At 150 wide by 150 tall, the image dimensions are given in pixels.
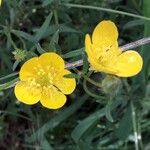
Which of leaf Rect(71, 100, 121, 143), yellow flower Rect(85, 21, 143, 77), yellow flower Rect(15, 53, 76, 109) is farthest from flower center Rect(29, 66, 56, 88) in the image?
leaf Rect(71, 100, 121, 143)

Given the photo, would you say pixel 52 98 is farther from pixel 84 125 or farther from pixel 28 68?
pixel 84 125

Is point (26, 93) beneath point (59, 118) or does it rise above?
above

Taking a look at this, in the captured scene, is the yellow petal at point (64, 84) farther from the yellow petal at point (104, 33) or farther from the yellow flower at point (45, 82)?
the yellow petal at point (104, 33)

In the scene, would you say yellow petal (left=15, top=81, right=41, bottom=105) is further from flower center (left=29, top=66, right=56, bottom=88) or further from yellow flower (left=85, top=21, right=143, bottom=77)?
yellow flower (left=85, top=21, right=143, bottom=77)

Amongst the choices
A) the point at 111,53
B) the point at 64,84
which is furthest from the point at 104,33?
the point at 64,84

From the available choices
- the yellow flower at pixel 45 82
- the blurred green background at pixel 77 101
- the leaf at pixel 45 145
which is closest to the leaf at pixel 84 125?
the blurred green background at pixel 77 101
